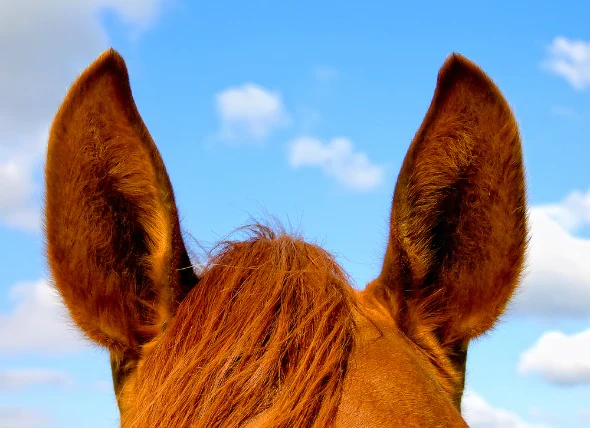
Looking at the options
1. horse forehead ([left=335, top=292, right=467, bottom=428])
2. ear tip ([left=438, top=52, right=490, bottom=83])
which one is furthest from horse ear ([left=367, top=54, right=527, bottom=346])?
horse forehead ([left=335, top=292, right=467, bottom=428])

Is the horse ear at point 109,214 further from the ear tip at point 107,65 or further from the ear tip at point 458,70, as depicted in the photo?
the ear tip at point 458,70

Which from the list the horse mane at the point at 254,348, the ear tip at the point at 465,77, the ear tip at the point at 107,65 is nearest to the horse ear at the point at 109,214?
the ear tip at the point at 107,65

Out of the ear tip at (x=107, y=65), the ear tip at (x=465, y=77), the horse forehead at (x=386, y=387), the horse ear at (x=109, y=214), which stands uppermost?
the ear tip at (x=465, y=77)

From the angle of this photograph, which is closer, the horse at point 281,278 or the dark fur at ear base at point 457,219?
the horse at point 281,278

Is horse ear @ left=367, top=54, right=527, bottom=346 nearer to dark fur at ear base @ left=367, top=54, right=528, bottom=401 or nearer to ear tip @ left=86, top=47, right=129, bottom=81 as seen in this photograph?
dark fur at ear base @ left=367, top=54, right=528, bottom=401

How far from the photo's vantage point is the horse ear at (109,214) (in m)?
2.95

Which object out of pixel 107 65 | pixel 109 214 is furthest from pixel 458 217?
pixel 107 65

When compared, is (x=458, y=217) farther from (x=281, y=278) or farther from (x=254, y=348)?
(x=254, y=348)

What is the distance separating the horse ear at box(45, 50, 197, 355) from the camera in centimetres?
295

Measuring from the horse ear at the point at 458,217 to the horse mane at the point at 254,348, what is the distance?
0.32m

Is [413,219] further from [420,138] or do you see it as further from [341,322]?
[341,322]

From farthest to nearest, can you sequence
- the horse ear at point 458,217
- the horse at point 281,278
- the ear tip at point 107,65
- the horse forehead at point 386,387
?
the horse ear at point 458,217 → the ear tip at point 107,65 → the horse at point 281,278 → the horse forehead at point 386,387

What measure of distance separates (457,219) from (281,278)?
87 centimetres

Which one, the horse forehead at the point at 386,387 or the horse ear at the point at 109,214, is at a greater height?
the horse ear at the point at 109,214
